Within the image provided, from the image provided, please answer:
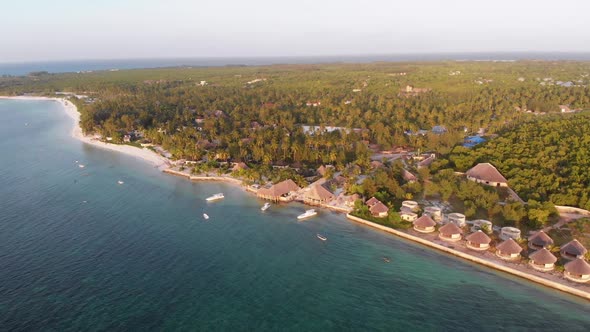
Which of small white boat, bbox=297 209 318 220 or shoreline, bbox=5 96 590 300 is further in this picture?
small white boat, bbox=297 209 318 220

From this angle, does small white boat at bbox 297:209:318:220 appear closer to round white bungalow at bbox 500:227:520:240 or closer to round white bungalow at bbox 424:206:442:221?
round white bungalow at bbox 424:206:442:221

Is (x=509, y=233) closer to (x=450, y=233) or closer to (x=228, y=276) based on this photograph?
(x=450, y=233)

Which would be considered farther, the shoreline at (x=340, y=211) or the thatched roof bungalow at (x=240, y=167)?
the thatched roof bungalow at (x=240, y=167)

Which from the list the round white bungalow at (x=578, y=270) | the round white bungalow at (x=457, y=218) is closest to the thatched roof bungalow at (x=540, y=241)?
the round white bungalow at (x=578, y=270)

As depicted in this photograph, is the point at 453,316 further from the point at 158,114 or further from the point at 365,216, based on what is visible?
the point at 158,114

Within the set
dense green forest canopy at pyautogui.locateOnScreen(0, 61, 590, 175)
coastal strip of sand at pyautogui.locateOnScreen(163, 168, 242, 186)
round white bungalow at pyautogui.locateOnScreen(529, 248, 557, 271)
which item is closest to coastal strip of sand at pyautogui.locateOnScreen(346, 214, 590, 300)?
round white bungalow at pyautogui.locateOnScreen(529, 248, 557, 271)

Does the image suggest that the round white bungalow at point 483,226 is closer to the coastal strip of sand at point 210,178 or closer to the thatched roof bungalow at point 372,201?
the thatched roof bungalow at point 372,201

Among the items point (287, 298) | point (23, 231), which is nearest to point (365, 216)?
point (287, 298)
